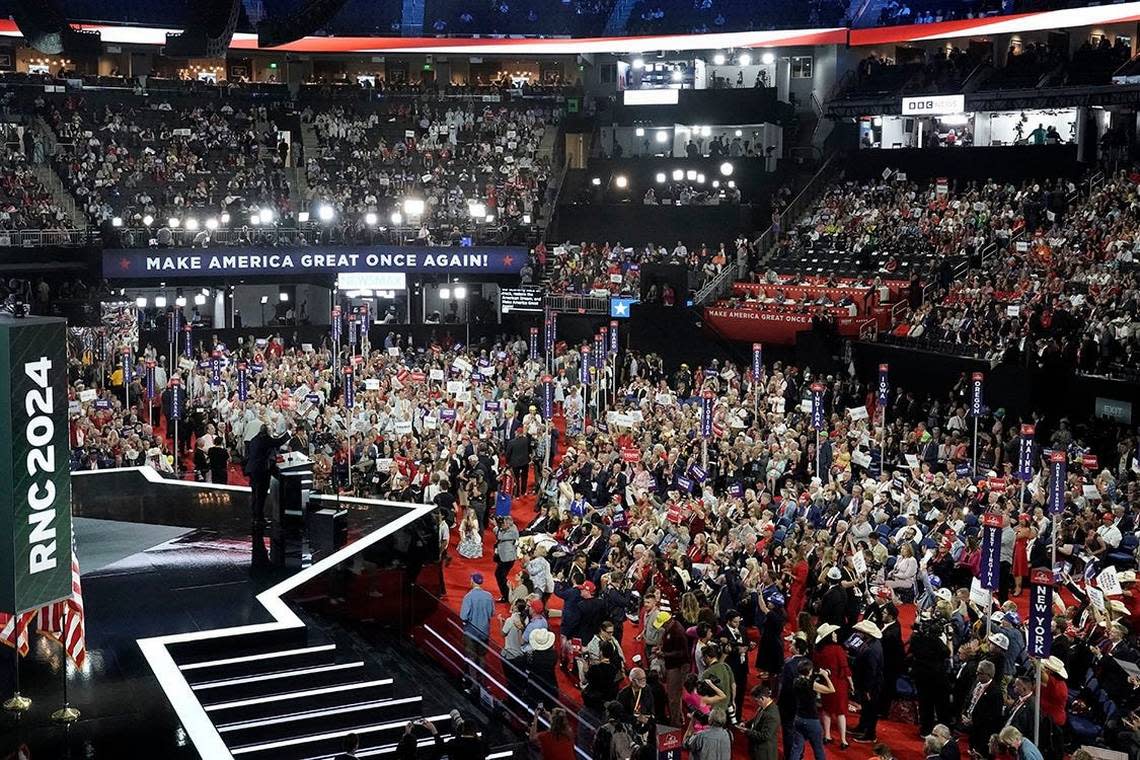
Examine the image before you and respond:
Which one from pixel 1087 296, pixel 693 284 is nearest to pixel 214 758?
pixel 1087 296

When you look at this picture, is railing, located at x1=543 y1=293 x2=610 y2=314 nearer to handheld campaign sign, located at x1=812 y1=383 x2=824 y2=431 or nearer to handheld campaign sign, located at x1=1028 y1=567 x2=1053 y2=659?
handheld campaign sign, located at x1=812 y1=383 x2=824 y2=431

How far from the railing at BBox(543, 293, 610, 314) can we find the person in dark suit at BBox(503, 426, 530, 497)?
13.7 meters

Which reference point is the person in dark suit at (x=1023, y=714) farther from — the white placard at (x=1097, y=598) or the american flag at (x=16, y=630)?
the american flag at (x=16, y=630)

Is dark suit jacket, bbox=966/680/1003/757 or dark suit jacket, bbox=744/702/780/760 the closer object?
dark suit jacket, bbox=744/702/780/760

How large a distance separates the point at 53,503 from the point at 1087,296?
2330 cm

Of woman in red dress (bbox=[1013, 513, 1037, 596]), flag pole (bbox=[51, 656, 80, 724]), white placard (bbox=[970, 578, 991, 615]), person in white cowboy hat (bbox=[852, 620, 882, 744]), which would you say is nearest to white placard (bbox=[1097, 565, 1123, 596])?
white placard (bbox=[970, 578, 991, 615])

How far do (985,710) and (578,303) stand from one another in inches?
1064

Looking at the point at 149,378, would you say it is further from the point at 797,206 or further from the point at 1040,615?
the point at 797,206

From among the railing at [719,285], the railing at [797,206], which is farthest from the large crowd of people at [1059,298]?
the railing at [797,206]

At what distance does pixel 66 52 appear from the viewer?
30406mm

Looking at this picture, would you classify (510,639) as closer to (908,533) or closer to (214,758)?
(214,758)

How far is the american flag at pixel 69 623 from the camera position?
12.0m

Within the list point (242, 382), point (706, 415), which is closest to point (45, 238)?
point (242, 382)

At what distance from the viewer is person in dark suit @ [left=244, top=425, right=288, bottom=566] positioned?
15359mm
